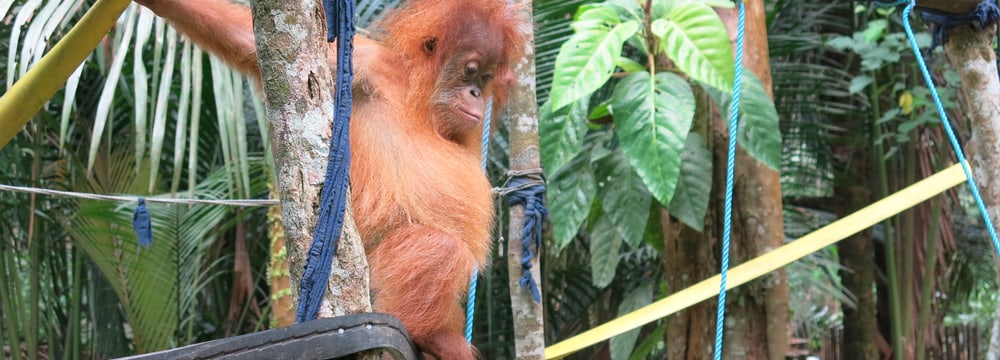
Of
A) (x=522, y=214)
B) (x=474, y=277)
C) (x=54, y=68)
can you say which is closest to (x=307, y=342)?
(x=54, y=68)

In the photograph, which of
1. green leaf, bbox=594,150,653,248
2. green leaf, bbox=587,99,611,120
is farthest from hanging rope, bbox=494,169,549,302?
green leaf, bbox=587,99,611,120

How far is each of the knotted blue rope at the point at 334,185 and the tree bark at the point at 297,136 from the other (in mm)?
35

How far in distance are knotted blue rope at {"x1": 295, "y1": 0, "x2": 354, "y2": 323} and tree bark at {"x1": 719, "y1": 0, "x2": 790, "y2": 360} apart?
2.93 metres

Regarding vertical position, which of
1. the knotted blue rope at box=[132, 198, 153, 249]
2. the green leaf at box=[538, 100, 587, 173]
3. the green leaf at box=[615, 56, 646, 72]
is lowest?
the knotted blue rope at box=[132, 198, 153, 249]

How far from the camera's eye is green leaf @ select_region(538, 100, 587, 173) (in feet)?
12.8

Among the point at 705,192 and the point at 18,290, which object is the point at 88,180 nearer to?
the point at 18,290

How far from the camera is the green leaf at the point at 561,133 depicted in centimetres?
391

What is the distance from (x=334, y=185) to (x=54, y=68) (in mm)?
712

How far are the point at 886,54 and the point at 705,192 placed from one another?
5.78ft

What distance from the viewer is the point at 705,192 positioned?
159 inches

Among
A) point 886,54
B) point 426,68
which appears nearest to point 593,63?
point 426,68

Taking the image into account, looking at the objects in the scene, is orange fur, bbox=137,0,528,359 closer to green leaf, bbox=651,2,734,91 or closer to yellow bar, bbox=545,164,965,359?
green leaf, bbox=651,2,734,91

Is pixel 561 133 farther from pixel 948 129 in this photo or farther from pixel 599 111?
pixel 948 129

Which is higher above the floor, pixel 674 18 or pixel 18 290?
pixel 674 18
